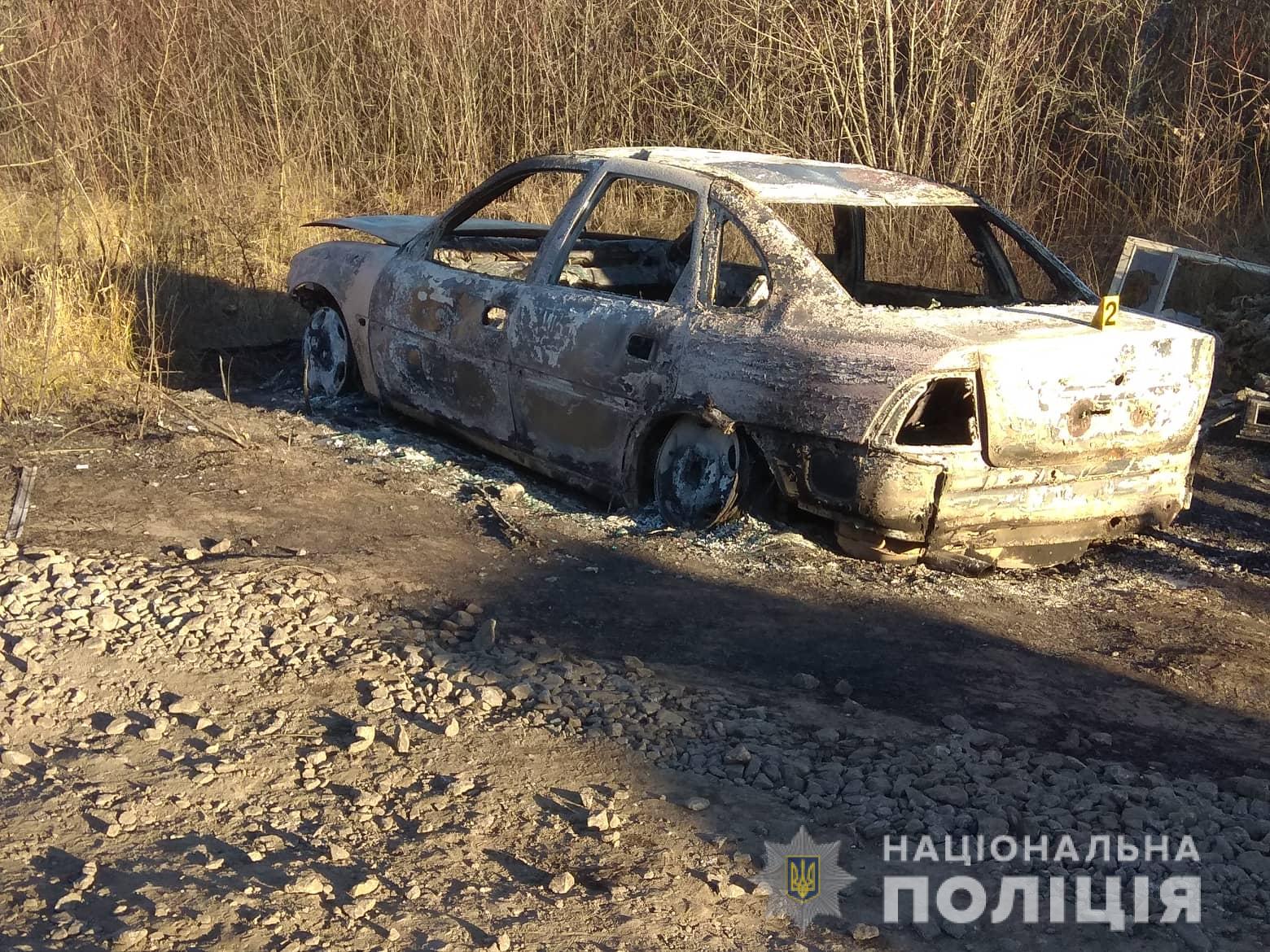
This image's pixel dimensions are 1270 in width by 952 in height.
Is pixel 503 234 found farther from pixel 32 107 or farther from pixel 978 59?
pixel 32 107

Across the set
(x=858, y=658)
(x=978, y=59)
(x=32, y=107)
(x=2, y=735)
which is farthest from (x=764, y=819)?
(x=32, y=107)

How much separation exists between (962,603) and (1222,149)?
7.38 meters

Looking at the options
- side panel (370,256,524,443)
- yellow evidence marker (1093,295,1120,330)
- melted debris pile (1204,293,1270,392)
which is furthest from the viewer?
melted debris pile (1204,293,1270,392)

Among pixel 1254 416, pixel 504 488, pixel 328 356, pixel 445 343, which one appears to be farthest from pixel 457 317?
pixel 1254 416

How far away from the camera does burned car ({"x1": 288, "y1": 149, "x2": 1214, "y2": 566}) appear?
4.80 m

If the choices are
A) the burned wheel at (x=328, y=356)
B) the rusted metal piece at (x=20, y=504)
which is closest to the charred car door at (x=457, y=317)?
the burned wheel at (x=328, y=356)

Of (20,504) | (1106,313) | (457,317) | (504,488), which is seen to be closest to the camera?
(1106,313)

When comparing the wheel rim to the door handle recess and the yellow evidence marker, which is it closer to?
the door handle recess

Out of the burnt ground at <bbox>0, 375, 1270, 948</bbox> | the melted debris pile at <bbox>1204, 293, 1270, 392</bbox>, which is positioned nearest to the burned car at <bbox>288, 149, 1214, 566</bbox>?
the burnt ground at <bbox>0, 375, 1270, 948</bbox>

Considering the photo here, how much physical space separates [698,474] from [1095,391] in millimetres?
1578

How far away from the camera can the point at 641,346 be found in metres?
5.45

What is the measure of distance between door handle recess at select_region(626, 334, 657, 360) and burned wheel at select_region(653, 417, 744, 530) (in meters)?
0.31

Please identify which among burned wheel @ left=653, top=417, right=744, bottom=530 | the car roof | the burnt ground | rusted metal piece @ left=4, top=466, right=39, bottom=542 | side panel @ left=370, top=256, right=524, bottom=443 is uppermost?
the car roof

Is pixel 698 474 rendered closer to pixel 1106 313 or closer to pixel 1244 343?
pixel 1106 313
